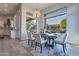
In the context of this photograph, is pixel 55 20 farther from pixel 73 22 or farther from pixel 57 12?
pixel 73 22

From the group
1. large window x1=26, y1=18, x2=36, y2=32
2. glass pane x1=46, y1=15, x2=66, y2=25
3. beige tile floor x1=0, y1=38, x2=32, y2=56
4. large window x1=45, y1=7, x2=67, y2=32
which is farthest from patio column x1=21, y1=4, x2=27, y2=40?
beige tile floor x1=0, y1=38, x2=32, y2=56

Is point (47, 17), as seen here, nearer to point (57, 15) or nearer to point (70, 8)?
point (57, 15)

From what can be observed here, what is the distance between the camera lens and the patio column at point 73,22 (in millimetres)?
6633

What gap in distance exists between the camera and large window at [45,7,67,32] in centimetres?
799

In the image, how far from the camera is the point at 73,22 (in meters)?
6.91

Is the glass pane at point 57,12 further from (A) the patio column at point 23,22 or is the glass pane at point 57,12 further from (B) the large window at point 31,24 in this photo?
(A) the patio column at point 23,22

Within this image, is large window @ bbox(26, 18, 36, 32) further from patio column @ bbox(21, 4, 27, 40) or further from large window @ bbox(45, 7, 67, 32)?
large window @ bbox(45, 7, 67, 32)

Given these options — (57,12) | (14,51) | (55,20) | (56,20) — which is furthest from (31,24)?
(14,51)

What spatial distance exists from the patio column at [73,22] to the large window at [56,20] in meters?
0.52

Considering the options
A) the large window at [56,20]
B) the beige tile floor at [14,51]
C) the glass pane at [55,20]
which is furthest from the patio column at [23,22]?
the beige tile floor at [14,51]

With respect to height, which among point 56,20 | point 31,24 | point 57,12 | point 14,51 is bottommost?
point 14,51

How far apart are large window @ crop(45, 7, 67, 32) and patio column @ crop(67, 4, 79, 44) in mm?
515

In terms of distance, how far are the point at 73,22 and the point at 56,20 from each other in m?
2.13

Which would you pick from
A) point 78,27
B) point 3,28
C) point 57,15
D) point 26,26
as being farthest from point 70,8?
point 3,28
